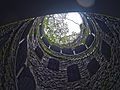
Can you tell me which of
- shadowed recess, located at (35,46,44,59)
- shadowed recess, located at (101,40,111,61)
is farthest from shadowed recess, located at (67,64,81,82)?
shadowed recess, located at (101,40,111,61)

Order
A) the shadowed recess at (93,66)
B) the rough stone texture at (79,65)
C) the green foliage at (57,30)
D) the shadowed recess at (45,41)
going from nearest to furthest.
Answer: the rough stone texture at (79,65) < the shadowed recess at (93,66) < the shadowed recess at (45,41) < the green foliage at (57,30)

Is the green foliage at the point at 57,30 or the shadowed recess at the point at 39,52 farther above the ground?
the green foliage at the point at 57,30

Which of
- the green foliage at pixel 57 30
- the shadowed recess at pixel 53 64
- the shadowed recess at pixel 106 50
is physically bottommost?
the shadowed recess at pixel 53 64

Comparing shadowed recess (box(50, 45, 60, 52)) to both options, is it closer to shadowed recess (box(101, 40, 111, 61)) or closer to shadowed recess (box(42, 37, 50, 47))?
shadowed recess (box(42, 37, 50, 47))

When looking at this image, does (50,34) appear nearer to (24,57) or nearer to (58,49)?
(58,49)

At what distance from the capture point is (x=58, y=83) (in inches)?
543

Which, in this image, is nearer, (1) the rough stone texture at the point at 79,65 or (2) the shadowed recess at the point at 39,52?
(1) the rough stone texture at the point at 79,65

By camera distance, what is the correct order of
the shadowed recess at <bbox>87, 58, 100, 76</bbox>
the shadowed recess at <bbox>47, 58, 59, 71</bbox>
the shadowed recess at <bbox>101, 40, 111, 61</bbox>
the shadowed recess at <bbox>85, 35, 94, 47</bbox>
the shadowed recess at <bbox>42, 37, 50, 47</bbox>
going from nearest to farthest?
the shadowed recess at <bbox>101, 40, 111, 61</bbox> < the shadowed recess at <bbox>87, 58, 100, 76</bbox> < the shadowed recess at <bbox>47, 58, 59, 71</bbox> < the shadowed recess at <bbox>85, 35, 94, 47</bbox> < the shadowed recess at <bbox>42, 37, 50, 47</bbox>

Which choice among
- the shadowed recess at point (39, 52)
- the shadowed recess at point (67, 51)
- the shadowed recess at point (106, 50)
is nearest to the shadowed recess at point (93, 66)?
the shadowed recess at point (106, 50)

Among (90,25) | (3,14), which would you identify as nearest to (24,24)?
(90,25)

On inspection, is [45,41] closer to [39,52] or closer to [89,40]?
[39,52]

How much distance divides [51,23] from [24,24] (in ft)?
13.7

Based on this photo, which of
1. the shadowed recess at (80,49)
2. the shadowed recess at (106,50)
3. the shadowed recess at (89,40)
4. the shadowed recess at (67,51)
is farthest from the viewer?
the shadowed recess at (67,51)

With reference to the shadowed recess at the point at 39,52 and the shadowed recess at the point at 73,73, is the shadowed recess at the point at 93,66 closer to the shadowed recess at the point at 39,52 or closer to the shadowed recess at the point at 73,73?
the shadowed recess at the point at 73,73
